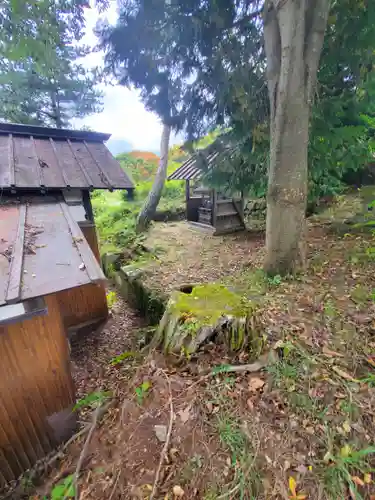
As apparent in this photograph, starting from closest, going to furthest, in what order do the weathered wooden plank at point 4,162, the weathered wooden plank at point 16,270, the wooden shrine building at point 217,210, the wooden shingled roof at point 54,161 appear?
the weathered wooden plank at point 16,270, the weathered wooden plank at point 4,162, the wooden shingled roof at point 54,161, the wooden shrine building at point 217,210

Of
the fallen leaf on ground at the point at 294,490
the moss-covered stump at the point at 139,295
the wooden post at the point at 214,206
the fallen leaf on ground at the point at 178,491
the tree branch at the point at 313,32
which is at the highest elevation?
the tree branch at the point at 313,32

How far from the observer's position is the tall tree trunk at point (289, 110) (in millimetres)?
3225

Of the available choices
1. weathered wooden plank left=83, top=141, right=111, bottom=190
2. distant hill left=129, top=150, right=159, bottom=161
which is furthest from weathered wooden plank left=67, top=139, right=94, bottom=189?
distant hill left=129, top=150, right=159, bottom=161

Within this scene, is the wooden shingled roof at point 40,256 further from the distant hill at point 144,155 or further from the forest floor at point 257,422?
the distant hill at point 144,155

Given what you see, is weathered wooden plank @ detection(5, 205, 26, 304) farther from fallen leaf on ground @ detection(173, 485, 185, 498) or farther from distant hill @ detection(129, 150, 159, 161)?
distant hill @ detection(129, 150, 159, 161)

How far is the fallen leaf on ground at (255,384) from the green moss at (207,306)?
0.60 meters

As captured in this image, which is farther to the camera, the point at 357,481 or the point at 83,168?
the point at 83,168

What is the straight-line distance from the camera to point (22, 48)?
121 inches

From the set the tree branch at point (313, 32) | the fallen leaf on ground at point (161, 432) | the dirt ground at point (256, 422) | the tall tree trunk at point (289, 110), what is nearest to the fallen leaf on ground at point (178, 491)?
the dirt ground at point (256, 422)

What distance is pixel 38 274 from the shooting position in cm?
172

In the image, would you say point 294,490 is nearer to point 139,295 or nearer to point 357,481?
point 357,481

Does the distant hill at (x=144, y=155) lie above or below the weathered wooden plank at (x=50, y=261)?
above

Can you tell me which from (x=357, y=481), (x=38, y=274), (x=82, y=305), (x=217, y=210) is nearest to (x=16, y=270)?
(x=38, y=274)

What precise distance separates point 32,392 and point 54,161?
129 inches
